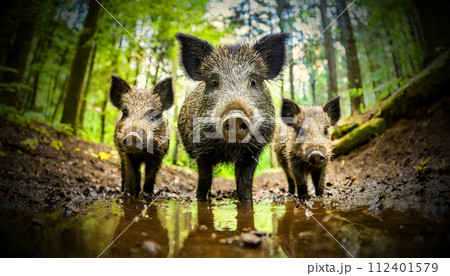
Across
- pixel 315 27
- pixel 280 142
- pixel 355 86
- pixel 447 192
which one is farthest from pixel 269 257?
pixel 355 86

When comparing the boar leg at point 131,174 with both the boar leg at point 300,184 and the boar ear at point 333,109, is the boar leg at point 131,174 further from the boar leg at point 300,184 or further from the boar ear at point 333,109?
the boar ear at point 333,109

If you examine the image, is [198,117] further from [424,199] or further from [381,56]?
[381,56]

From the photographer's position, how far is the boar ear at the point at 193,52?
4230mm

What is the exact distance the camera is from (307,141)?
173 inches

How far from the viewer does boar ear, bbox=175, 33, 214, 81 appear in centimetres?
423

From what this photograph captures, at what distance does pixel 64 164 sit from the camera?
557cm

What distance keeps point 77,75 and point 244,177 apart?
7.16m

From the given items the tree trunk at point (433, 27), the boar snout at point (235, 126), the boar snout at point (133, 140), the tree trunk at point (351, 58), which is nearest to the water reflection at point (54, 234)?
the boar snout at point (235, 126)

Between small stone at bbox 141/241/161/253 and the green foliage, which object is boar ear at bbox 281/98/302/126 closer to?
the green foliage

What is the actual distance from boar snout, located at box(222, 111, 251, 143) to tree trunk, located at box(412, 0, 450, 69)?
18.2 feet

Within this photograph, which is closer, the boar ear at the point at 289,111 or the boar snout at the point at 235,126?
the boar snout at the point at 235,126

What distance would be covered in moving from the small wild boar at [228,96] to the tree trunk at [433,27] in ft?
12.5

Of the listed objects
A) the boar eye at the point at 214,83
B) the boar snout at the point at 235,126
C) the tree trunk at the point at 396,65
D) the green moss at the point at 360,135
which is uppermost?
the tree trunk at the point at 396,65

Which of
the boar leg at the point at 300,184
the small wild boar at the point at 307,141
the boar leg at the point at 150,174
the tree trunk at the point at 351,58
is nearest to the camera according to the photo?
the small wild boar at the point at 307,141
